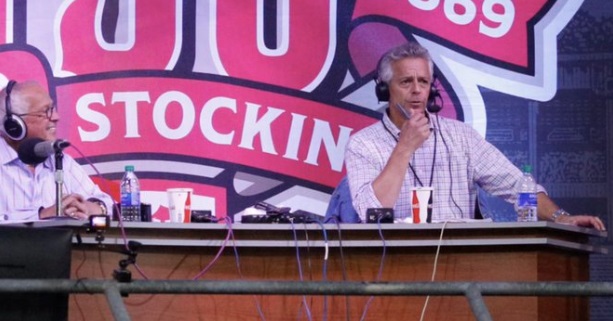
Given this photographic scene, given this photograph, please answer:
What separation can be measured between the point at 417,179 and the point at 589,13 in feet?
4.19

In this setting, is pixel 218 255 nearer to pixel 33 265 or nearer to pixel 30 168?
pixel 33 265

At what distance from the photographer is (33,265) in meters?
3.28

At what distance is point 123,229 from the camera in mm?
3945

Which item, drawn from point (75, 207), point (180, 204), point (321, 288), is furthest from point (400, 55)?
point (321, 288)

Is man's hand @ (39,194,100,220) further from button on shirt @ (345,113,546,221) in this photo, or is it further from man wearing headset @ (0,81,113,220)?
button on shirt @ (345,113,546,221)

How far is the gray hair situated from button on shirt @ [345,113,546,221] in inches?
7.6

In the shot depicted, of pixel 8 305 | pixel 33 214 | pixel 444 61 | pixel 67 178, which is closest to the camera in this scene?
pixel 8 305

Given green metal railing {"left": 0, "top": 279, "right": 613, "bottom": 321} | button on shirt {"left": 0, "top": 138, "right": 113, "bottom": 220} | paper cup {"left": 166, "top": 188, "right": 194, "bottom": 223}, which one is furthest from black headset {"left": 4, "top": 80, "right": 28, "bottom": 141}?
green metal railing {"left": 0, "top": 279, "right": 613, "bottom": 321}

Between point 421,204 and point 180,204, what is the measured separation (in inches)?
36.7

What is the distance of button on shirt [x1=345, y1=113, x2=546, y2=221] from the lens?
5.02 metres

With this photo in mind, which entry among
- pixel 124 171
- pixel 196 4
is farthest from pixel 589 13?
pixel 124 171

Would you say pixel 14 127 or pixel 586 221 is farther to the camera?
pixel 14 127

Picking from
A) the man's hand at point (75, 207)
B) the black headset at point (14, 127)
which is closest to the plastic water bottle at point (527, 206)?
the man's hand at point (75, 207)

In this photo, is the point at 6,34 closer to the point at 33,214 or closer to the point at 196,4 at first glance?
the point at 196,4
